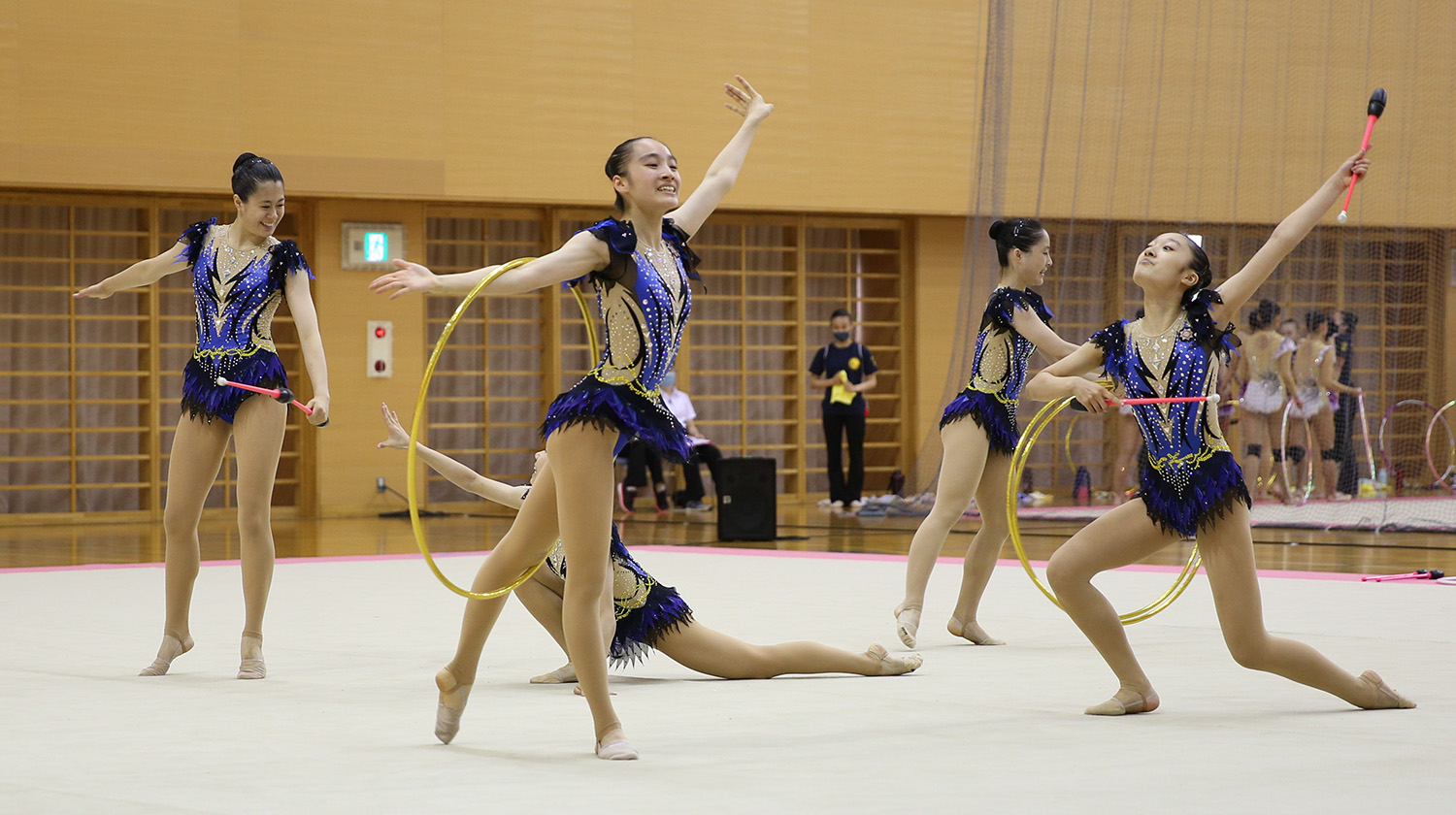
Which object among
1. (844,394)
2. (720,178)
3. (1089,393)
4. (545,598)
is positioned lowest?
(545,598)

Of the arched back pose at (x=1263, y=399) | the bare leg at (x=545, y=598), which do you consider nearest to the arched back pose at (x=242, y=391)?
the bare leg at (x=545, y=598)

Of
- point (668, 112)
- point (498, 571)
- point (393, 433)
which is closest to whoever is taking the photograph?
point (498, 571)

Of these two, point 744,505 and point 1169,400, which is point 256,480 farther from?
point 744,505

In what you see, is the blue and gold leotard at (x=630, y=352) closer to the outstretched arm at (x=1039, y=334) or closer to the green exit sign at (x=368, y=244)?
the outstretched arm at (x=1039, y=334)

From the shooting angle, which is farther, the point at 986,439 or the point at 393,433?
the point at 986,439

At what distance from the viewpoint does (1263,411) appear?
10812 mm

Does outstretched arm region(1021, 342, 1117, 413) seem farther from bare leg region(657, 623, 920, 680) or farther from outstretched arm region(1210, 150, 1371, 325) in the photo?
bare leg region(657, 623, 920, 680)

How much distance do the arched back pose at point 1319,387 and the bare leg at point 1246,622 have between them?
730 cm

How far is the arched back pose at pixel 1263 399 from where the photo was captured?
10.8 metres

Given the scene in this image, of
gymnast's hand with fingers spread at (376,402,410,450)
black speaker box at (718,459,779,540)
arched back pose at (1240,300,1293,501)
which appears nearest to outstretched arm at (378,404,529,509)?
gymnast's hand with fingers spread at (376,402,410,450)

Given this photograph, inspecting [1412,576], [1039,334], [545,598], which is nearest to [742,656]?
[545,598]

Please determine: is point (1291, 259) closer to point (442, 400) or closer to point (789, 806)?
point (442, 400)

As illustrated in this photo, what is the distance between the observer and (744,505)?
32.1 ft

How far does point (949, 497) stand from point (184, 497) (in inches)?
99.1
